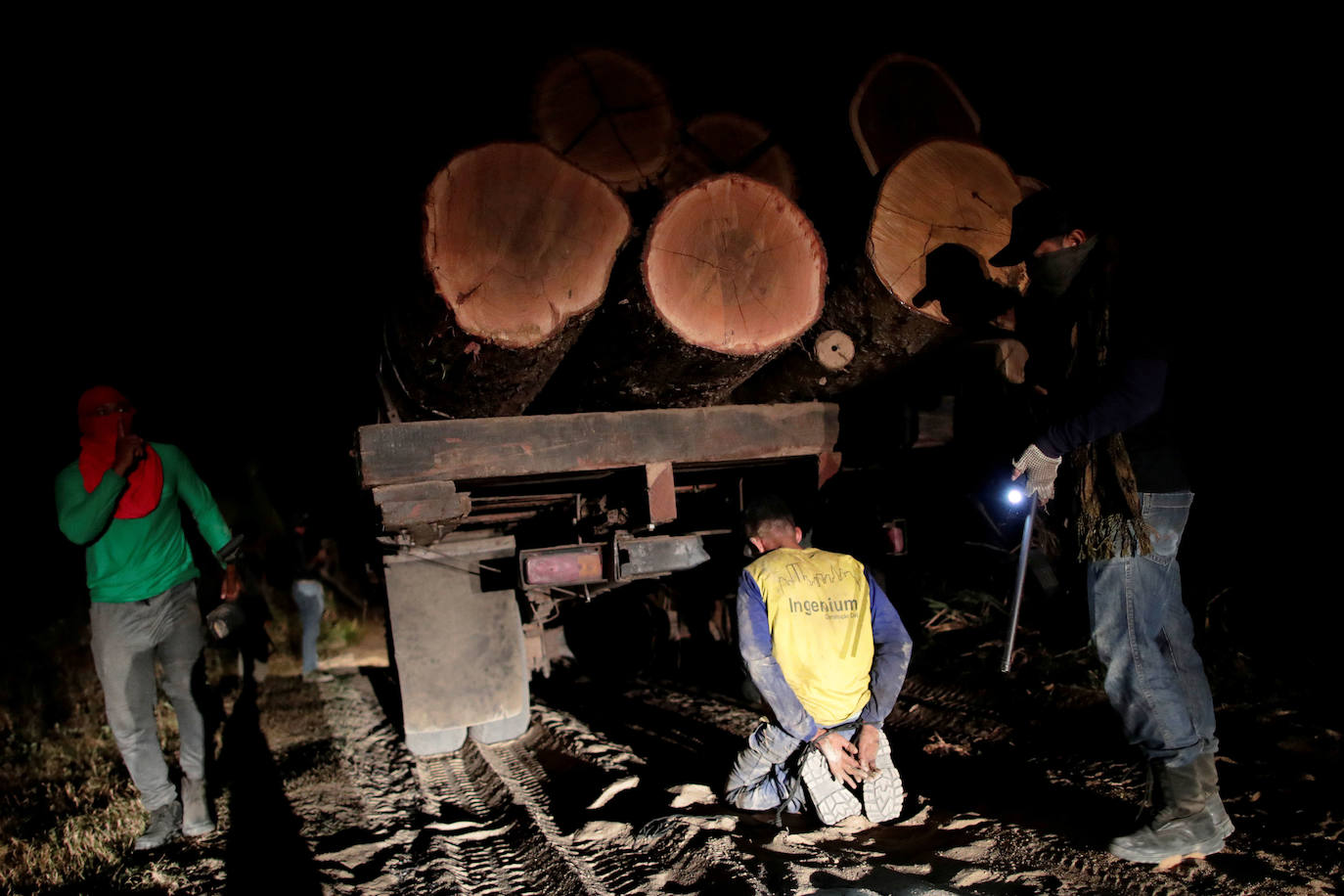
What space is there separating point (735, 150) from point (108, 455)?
3157 mm

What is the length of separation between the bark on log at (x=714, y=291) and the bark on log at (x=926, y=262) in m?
0.28

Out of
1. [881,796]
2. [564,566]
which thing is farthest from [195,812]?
[881,796]

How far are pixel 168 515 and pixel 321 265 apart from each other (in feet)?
4.28

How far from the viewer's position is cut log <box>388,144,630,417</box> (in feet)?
7.63

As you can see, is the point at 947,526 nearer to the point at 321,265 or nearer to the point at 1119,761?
the point at 1119,761

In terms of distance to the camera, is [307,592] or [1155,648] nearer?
[1155,648]

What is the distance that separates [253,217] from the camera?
6480 mm

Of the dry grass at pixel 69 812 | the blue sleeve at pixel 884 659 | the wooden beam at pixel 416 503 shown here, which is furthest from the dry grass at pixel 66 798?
the blue sleeve at pixel 884 659

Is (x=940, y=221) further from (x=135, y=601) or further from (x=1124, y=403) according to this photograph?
(x=135, y=601)

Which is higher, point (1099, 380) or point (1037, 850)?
point (1099, 380)

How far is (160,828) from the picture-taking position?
9.69ft

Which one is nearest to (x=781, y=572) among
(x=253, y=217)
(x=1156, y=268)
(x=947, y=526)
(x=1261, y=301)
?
(x=1156, y=268)

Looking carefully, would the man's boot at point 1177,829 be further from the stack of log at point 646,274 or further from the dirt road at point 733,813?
the stack of log at point 646,274

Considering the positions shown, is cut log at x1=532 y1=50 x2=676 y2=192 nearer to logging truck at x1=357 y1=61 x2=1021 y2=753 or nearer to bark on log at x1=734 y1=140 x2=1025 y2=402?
logging truck at x1=357 y1=61 x2=1021 y2=753
